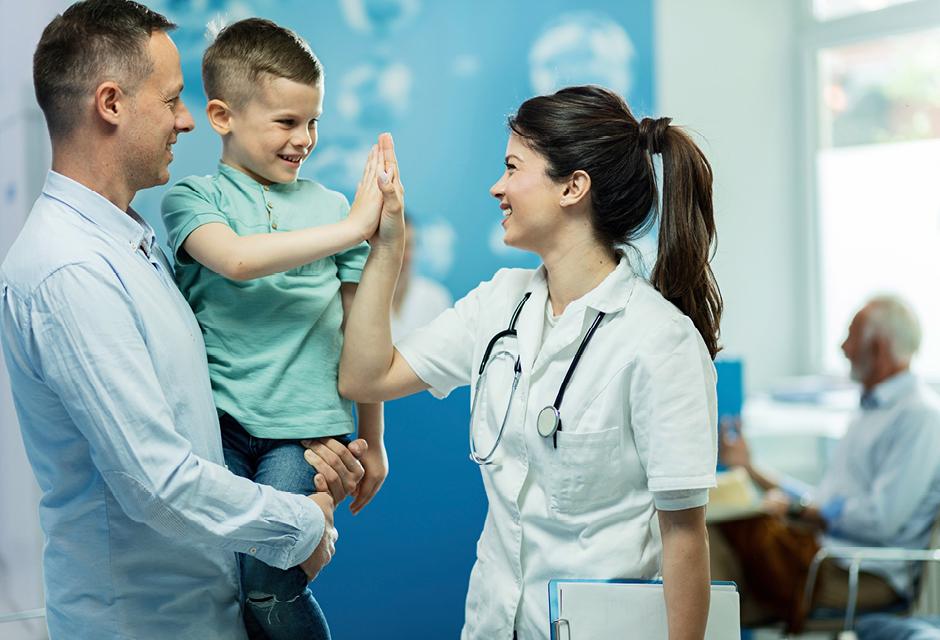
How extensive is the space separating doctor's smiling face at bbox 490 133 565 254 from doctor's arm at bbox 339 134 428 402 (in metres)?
0.20

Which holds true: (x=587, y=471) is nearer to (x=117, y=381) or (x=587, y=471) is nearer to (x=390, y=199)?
(x=390, y=199)

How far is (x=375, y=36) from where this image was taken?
334cm

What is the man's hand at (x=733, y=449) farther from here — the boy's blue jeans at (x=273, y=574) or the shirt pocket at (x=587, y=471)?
the boy's blue jeans at (x=273, y=574)

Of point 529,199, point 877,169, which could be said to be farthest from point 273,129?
point 877,169

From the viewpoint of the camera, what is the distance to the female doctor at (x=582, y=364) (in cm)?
167

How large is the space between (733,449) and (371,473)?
267cm

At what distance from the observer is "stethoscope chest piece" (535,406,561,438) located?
1711mm

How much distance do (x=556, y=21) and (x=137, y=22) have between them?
2.33m

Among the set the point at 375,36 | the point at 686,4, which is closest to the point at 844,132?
the point at 686,4

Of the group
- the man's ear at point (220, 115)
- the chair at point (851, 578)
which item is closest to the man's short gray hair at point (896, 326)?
the chair at point (851, 578)

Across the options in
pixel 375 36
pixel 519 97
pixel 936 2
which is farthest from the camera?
pixel 936 2

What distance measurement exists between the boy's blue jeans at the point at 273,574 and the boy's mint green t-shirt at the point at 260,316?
5cm

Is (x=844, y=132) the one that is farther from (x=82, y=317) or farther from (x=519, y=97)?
(x=82, y=317)

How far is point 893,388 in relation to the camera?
12.8 feet
